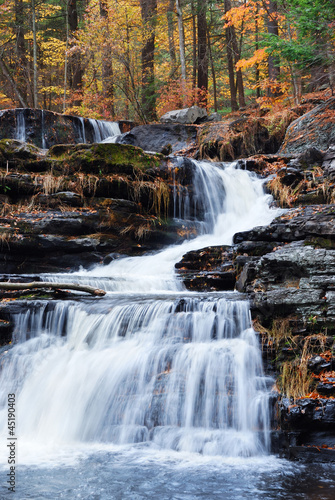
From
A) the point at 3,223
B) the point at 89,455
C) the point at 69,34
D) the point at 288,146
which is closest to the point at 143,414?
the point at 89,455

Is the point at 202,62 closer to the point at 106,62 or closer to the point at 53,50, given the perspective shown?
the point at 106,62

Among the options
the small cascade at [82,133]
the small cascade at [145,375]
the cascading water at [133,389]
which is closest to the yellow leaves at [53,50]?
the small cascade at [82,133]

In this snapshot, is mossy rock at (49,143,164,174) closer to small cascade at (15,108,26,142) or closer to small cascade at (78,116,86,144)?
small cascade at (15,108,26,142)

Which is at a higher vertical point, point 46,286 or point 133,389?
point 46,286

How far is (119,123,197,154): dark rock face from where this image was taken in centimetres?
1461

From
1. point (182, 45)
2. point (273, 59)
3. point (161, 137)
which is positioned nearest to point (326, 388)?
point (161, 137)

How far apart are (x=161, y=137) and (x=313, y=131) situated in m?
5.19

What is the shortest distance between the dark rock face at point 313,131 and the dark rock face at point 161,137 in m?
3.32

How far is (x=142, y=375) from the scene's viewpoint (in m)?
5.38

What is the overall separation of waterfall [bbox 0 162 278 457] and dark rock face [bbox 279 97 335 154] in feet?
24.7

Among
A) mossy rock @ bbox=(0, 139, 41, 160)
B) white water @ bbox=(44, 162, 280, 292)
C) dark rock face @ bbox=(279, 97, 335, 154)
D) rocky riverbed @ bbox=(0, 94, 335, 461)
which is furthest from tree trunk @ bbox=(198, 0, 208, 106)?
mossy rock @ bbox=(0, 139, 41, 160)

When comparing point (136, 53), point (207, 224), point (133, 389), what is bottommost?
point (133, 389)

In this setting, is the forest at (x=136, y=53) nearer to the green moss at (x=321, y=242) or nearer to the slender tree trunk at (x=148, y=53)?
the slender tree trunk at (x=148, y=53)

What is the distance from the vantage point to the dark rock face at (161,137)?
14609 mm
